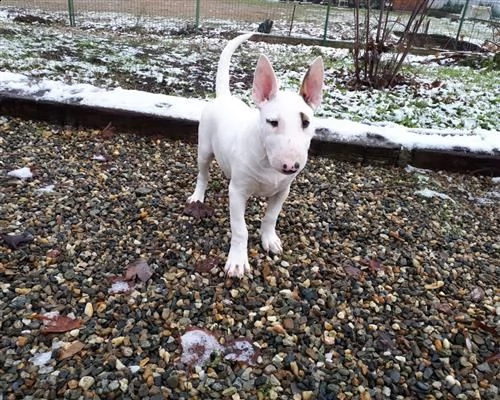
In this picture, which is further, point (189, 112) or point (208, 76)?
point (208, 76)

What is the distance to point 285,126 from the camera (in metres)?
1.91

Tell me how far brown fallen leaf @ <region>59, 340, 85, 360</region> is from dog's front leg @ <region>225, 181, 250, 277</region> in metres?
0.81

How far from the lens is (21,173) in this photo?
3.19m

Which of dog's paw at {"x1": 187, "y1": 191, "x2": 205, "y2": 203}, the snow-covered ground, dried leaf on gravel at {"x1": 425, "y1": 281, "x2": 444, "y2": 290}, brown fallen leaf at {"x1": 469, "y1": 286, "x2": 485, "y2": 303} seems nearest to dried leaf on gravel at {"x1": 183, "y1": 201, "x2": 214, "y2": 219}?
dog's paw at {"x1": 187, "y1": 191, "x2": 205, "y2": 203}

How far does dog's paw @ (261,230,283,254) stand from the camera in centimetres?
264

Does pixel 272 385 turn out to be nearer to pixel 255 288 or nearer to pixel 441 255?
pixel 255 288

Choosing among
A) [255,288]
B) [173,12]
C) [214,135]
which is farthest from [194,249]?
[173,12]

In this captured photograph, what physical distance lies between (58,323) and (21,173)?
61.8 inches

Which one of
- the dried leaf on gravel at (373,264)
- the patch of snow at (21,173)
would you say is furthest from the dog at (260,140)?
the patch of snow at (21,173)

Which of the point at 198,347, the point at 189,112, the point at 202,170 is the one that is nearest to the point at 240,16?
the point at 189,112

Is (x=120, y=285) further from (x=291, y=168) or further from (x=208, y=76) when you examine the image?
(x=208, y=76)

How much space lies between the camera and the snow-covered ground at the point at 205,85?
13.4ft

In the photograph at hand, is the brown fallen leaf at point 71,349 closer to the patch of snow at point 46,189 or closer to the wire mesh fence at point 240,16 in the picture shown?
the patch of snow at point 46,189

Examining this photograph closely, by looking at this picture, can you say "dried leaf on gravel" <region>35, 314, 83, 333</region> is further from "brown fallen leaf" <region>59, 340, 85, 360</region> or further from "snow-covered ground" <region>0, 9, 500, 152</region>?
"snow-covered ground" <region>0, 9, 500, 152</region>
